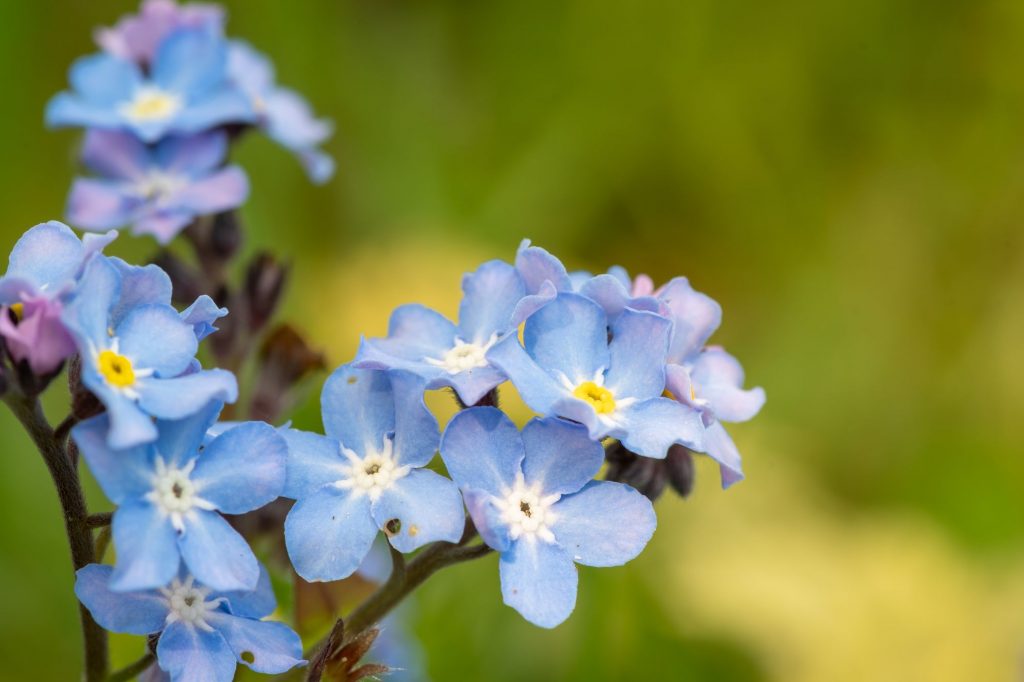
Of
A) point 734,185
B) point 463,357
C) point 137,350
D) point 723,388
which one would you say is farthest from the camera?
point 734,185

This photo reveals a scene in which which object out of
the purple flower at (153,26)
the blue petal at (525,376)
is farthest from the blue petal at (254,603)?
the purple flower at (153,26)

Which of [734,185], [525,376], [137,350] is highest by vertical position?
[734,185]

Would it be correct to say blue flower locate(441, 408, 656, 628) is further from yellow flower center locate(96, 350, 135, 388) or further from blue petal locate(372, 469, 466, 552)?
yellow flower center locate(96, 350, 135, 388)

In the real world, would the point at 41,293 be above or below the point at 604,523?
below

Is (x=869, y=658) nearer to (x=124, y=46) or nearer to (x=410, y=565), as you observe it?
(x=410, y=565)

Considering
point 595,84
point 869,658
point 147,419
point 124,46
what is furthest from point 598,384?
point 595,84

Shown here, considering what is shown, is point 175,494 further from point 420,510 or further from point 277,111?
point 277,111

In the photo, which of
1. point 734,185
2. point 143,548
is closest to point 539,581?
point 143,548

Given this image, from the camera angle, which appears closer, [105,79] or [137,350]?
[137,350]
